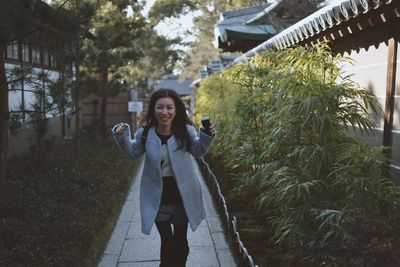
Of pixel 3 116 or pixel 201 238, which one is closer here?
pixel 3 116

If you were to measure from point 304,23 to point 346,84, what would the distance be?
6.10 ft

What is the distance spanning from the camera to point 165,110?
151 inches

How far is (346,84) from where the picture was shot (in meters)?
4.21

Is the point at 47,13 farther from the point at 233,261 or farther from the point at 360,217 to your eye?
the point at 360,217

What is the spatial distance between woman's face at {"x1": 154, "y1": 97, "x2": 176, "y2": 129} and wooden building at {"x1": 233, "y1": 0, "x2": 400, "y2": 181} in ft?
6.26

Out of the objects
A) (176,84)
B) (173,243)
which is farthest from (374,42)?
(176,84)

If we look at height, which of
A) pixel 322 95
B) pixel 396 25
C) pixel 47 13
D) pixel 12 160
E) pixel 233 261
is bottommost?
pixel 233 261

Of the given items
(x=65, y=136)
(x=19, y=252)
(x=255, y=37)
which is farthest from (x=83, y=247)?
(x=65, y=136)

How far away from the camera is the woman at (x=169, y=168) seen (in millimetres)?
3824

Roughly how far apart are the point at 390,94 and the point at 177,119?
7.95 feet

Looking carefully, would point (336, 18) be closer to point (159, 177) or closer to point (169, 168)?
point (169, 168)

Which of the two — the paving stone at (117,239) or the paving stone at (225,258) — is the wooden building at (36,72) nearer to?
the paving stone at (117,239)

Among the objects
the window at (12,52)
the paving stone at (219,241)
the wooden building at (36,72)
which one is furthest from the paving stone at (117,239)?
the window at (12,52)

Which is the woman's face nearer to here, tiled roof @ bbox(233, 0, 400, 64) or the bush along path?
the bush along path
